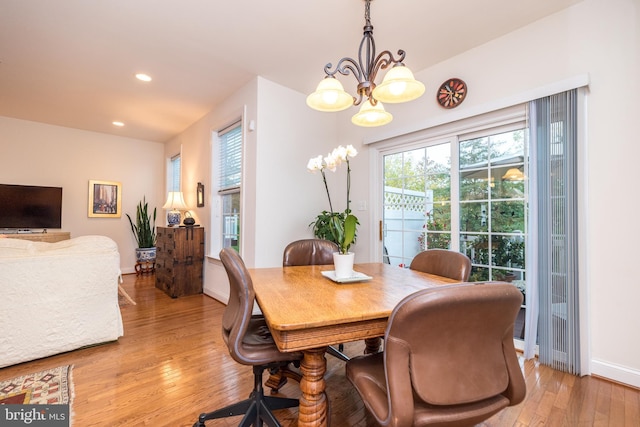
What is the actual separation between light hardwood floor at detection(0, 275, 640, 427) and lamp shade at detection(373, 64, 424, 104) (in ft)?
5.84

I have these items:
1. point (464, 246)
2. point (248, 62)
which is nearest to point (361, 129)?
point (248, 62)

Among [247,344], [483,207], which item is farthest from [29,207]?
[483,207]

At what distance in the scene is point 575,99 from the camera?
78.2 inches

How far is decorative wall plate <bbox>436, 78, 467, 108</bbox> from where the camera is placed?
2.63 meters

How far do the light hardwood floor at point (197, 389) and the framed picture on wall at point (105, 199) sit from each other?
3.72 m

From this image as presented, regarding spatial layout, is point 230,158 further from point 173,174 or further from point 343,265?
point 343,265

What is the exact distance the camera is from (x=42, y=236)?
4398mm

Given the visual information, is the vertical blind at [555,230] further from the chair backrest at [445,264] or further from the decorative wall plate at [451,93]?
the chair backrest at [445,264]

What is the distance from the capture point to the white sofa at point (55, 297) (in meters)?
2.02

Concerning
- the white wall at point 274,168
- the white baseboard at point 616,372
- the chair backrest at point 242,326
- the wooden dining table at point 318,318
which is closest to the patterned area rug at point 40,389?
the chair backrest at point 242,326

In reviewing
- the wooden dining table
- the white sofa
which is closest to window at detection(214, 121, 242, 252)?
the white sofa

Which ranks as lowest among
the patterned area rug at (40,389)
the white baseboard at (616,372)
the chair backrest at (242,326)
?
the patterned area rug at (40,389)

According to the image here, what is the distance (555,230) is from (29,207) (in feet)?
22.5

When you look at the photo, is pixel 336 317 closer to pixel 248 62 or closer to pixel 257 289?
pixel 257 289
